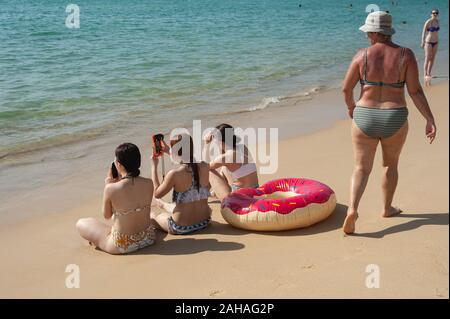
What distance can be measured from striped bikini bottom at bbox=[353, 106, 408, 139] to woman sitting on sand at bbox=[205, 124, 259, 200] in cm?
140

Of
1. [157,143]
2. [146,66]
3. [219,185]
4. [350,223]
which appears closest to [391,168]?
[350,223]

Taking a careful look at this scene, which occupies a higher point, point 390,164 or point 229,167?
point 390,164

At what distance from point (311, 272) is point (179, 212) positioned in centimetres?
147

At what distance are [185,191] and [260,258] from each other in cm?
99

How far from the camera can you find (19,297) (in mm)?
3873

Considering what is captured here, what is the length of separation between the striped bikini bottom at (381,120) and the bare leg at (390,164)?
0.07 metres

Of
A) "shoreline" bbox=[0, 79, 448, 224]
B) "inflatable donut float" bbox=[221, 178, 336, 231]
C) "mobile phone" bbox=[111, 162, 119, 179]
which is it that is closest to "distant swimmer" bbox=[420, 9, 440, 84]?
"shoreline" bbox=[0, 79, 448, 224]

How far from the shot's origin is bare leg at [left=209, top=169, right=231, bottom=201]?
5.50m

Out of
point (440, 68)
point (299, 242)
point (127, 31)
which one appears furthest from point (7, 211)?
point (127, 31)

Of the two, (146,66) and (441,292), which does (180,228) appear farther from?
(146,66)

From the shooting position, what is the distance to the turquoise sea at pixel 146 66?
1020 centimetres

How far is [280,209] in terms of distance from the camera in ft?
15.2

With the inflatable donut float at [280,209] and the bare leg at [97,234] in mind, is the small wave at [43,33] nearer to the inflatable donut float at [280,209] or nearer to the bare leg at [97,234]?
the bare leg at [97,234]

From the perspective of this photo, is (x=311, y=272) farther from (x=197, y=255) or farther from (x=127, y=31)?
(x=127, y=31)
